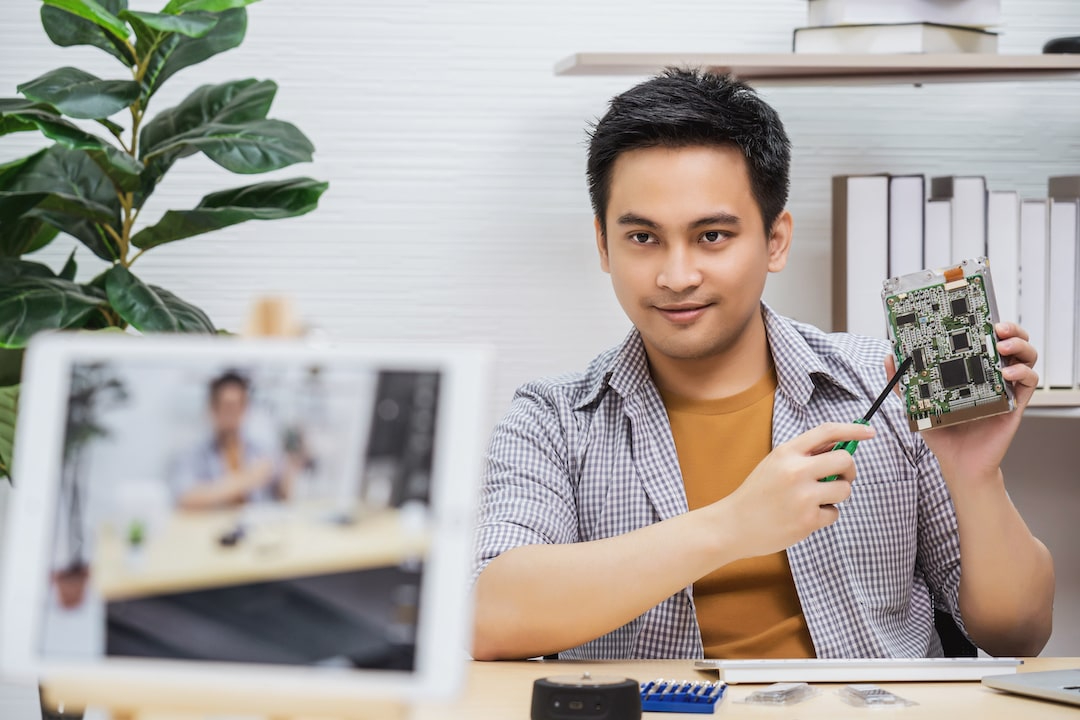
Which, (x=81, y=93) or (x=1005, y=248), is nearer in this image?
(x=81, y=93)

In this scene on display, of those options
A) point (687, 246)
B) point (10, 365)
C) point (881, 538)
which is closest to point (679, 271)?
point (687, 246)

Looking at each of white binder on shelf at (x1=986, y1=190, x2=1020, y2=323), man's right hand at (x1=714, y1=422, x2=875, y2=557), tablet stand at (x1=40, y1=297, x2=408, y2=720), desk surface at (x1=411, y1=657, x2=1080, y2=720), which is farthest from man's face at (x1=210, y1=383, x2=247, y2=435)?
white binder on shelf at (x1=986, y1=190, x2=1020, y2=323)

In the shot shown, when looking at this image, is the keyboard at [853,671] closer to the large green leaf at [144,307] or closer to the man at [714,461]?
the man at [714,461]

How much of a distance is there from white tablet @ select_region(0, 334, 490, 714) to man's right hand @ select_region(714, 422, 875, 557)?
0.61 m

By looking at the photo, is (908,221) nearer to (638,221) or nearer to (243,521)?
(638,221)

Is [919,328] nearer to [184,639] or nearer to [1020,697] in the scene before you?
[1020,697]

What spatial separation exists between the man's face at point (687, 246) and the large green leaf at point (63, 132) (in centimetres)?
70

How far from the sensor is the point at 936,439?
4.22 feet

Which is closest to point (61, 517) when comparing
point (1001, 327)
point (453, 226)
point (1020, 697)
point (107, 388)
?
point (107, 388)

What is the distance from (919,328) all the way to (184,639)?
0.91 m

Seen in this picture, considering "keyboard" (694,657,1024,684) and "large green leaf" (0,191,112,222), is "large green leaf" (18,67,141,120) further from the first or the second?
"keyboard" (694,657,1024,684)

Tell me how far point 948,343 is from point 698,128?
0.45 metres

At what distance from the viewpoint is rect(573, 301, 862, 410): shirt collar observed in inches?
58.4

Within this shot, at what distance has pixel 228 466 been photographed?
53cm
